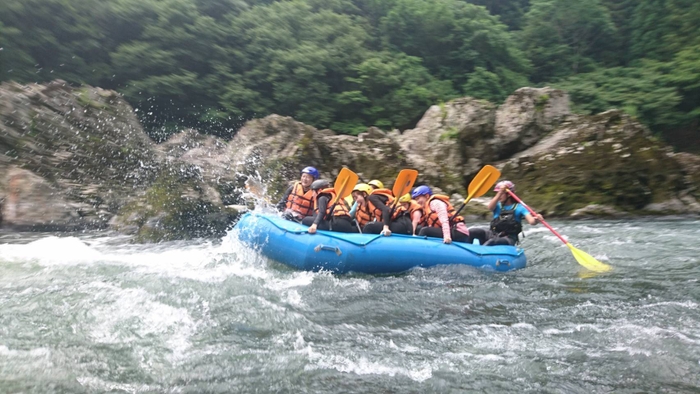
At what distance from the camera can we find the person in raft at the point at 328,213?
635cm

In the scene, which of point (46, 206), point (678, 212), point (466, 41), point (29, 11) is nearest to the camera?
point (46, 206)

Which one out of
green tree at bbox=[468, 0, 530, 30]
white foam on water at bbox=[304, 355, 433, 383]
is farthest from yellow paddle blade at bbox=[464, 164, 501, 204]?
green tree at bbox=[468, 0, 530, 30]

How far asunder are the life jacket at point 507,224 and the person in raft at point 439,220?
1.66 feet

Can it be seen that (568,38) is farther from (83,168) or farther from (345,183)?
(345,183)

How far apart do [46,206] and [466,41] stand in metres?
17.1

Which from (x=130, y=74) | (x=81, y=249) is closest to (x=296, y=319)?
(x=81, y=249)

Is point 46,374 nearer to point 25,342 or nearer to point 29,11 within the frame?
point 25,342

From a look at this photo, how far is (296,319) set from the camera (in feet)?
14.7

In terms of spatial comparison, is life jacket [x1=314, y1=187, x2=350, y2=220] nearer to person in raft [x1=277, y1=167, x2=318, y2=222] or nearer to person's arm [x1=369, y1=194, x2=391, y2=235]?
person in raft [x1=277, y1=167, x2=318, y2=222]

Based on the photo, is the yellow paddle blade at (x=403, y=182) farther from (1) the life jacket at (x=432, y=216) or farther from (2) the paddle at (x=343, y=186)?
(2) the paddle at (x=343, y=186)

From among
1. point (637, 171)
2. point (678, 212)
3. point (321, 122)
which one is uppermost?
point (321, 122)

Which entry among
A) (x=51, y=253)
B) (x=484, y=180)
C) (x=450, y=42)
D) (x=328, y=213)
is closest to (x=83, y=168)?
(x=51, y=253)

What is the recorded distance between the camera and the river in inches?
132

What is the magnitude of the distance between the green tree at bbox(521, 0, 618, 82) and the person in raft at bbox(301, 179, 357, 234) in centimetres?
1920
